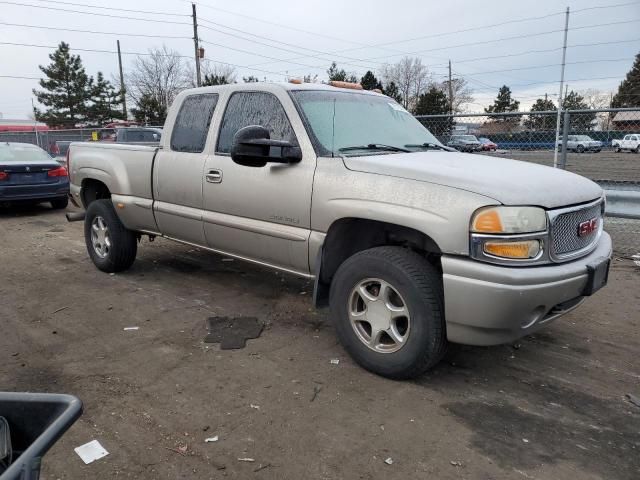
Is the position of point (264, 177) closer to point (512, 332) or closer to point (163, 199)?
point (163, 199)

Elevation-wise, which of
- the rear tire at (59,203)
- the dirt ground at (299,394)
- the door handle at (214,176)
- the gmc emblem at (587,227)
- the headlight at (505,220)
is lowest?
the dirt ground at (299,394)

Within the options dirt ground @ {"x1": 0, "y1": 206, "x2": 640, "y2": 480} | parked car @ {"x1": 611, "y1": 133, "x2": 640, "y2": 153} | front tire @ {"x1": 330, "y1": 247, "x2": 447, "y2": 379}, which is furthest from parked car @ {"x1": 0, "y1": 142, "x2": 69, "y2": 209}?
parked car @ {"x1": 611, "y1": 133, "x2": 640, "y2": 153}

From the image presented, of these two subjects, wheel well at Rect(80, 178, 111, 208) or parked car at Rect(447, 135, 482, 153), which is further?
parked car at Rect(447, 135, 482, 153)

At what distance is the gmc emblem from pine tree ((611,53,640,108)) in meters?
57.1

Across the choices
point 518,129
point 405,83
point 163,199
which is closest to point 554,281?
point 163,199

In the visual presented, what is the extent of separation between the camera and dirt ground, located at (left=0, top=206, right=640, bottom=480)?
8.47 feet

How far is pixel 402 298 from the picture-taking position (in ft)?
10.5

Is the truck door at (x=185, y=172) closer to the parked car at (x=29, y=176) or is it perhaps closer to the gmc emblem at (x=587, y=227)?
the gmc emblem at (x=587, y=227)

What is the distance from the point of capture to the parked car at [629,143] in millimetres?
7262

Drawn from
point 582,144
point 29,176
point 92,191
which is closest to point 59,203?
point 29,176

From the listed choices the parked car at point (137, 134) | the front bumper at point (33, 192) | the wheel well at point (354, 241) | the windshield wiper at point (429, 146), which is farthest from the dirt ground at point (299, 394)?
the parked car at point (137, 134)

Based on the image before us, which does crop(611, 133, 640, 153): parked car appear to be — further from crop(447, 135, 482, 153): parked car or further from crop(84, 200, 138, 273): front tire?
crop(84, 200, 138, 273): front tire

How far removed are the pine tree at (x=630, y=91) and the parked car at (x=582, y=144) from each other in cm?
5218

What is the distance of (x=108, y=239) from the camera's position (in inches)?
226
